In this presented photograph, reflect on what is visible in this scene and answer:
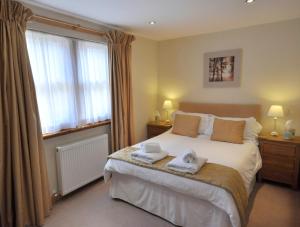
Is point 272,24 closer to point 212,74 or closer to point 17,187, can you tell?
point 212,74

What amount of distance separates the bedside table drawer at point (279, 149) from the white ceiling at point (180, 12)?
1.76m

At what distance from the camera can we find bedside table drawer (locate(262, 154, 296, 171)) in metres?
2.83

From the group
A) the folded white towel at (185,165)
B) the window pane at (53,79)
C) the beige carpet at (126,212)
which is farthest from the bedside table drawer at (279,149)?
the window pane at (53,79)

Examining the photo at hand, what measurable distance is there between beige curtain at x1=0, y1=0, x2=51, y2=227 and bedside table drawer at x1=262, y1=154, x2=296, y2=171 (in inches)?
117

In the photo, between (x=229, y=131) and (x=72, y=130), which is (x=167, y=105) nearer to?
(x=229, y=131)

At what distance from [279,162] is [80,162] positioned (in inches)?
110

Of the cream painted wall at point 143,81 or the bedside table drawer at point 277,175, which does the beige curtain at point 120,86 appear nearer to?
the cream painted wall at point 143,81

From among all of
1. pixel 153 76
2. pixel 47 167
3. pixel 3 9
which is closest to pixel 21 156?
pixel 47 167

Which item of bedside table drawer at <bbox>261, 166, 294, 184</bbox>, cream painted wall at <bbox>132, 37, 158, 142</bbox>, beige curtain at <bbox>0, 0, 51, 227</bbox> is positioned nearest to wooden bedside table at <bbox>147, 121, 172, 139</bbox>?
cream painted wall at <bbox>132, 37, 158, 142</bbox>

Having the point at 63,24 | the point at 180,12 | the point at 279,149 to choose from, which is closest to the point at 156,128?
the point at 279,149

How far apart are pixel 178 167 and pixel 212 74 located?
2210mm

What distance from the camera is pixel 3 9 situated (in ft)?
6.12

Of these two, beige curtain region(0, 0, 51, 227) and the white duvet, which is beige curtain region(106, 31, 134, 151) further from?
beige curtain region(0, 0, 51, 227)

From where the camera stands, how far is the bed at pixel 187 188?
6.13ft
